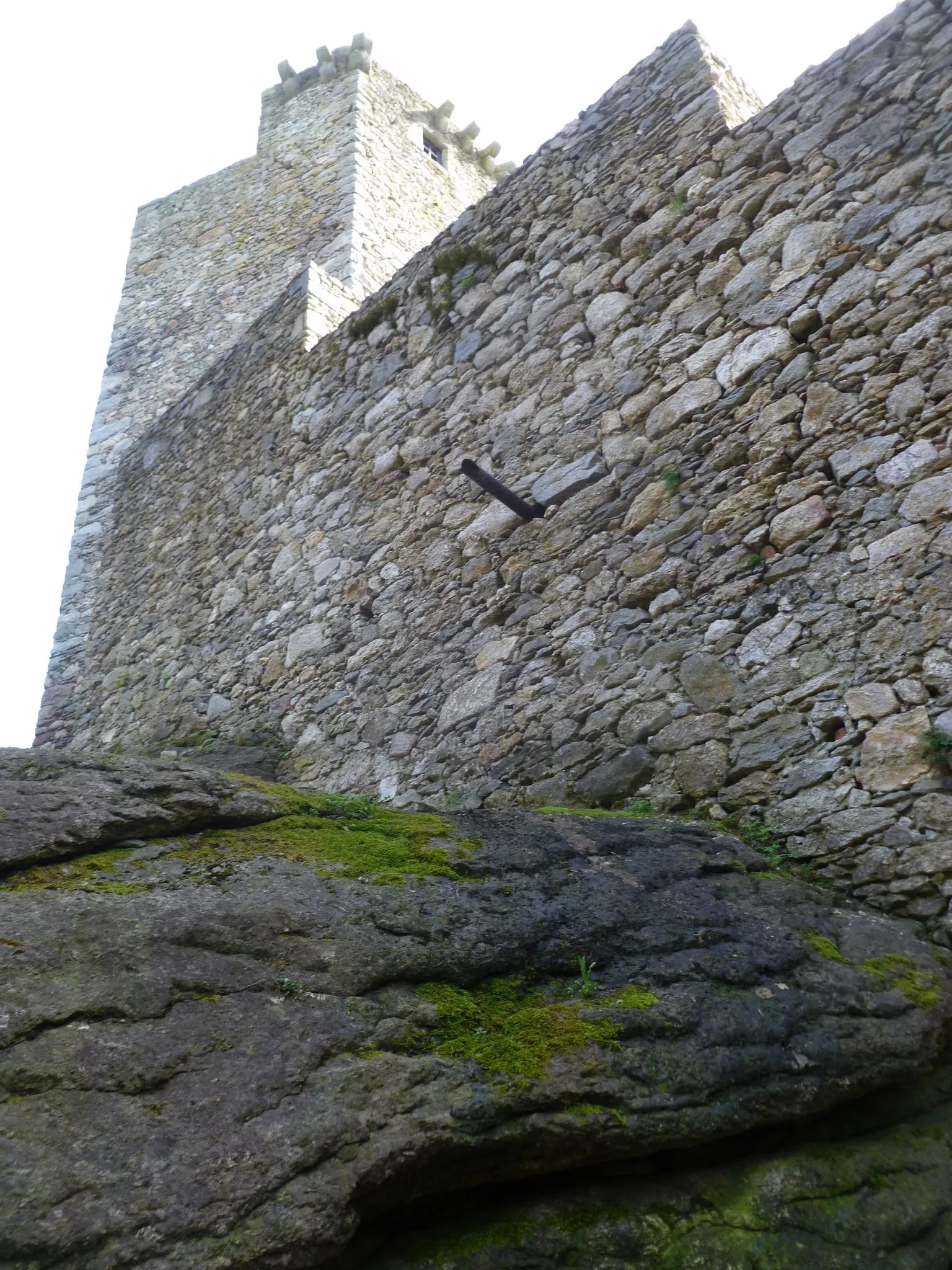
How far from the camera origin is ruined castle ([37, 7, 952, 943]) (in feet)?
9.98

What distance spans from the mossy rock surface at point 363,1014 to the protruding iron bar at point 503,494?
78.3 inches

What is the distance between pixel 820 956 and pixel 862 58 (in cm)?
360

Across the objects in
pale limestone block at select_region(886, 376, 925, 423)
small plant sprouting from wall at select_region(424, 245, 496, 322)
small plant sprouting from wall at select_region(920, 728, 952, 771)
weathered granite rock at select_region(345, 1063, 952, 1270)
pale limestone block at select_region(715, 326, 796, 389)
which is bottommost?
weathered granite rock at select_region(345, 1063, 952, 1270)

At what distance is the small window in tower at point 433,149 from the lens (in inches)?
535

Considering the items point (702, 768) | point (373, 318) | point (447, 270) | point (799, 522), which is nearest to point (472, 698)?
point (702, 768)

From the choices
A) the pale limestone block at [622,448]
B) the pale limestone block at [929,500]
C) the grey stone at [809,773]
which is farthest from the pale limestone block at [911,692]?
the pale limestone block at [622,448]

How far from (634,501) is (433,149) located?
11.8m

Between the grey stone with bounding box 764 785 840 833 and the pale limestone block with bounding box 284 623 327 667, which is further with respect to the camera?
the pale limestone block with bounding box 284 623 327 667

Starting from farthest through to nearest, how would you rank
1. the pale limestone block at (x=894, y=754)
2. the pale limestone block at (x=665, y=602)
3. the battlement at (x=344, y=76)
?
the battlement at (x=344, y=76)
the pale limestone block at (x=665, y=602)
the pale limestone block at (x=894, y=754)

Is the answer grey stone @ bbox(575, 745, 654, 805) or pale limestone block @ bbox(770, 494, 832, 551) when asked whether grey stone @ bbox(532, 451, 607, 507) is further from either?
grey stone @ bbox(575, 745, 654, 805)

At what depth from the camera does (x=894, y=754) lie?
2.76 metres

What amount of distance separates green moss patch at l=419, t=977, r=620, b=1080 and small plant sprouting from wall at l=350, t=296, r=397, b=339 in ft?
16.2

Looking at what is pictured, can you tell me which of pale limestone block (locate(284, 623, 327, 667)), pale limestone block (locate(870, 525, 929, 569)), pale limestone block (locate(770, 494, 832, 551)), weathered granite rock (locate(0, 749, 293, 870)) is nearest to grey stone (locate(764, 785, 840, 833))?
pale limestone block (locate(870, 525, 929, 569))

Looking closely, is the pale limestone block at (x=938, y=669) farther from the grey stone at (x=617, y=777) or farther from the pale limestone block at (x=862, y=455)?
the grey stone at (x=617, y=777)
